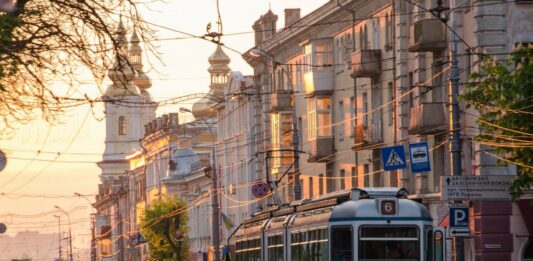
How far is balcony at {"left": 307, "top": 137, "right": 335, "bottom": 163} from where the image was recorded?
228 ft

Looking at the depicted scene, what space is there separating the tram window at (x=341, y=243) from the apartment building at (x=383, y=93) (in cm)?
981

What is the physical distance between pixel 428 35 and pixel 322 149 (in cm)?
1864

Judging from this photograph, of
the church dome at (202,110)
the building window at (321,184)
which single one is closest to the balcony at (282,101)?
the building window at (321,184)

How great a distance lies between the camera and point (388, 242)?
31.1 metres

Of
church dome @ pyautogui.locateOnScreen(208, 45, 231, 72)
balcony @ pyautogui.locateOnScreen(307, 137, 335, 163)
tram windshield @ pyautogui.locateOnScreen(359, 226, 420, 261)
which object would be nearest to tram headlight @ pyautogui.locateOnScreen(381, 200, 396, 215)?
tram windshield @ pyautogui.locateOnScreen(359, 226, 420, 261)

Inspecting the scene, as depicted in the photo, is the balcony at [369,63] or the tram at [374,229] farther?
the balcony at [369,63]

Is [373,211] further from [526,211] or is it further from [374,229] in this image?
[526,211]

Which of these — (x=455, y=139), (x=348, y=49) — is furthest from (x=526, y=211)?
(x=348, y=49)

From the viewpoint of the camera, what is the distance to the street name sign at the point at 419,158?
4388 centimetres

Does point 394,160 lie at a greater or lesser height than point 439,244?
greater

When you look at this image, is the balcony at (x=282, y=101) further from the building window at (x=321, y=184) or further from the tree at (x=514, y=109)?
the tree at (x=514, y=109)

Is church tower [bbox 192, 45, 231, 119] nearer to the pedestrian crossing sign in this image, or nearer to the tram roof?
the pedestrian crossing sign

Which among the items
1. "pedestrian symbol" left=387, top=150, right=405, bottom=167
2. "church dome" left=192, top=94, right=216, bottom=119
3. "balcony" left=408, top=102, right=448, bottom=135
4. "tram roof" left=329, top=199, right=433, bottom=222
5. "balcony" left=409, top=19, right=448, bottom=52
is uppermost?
"church dome" left=192, top=94, right=216, bottom=119

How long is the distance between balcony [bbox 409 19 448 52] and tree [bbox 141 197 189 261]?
5359 cm
